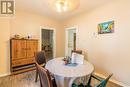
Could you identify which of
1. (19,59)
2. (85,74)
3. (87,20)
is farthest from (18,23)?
(85,74)

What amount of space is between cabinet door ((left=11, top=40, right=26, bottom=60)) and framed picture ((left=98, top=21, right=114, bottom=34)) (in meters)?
2.77

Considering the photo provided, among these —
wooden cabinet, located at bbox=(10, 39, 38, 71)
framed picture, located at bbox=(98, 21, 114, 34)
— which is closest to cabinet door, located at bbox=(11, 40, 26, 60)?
wooden cabinet, located at bbox=(10, 39, 38, 71)

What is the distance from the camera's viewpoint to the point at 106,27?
3248mm

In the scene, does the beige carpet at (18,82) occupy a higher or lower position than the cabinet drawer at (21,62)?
lower

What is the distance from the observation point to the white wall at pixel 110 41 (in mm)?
2734

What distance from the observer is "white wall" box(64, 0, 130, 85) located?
2.73 meters

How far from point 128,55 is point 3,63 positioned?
3879mm

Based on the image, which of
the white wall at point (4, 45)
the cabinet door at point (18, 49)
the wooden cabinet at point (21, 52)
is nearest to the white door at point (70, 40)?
the wooden cabinet at point (21, 52)

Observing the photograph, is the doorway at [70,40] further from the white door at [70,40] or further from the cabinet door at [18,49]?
the cabinet door at [18,49]

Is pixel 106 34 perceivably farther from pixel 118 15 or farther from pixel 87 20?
→ pixel 87 20

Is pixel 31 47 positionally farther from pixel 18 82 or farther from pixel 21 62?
pixel 18 82

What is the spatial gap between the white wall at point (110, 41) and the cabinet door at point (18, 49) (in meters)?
2.32

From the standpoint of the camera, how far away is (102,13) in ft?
11.2

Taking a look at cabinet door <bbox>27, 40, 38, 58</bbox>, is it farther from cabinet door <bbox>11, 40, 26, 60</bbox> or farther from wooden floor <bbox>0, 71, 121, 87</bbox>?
wooden floor <bbox>0, 71, 121, 87</bbox>
